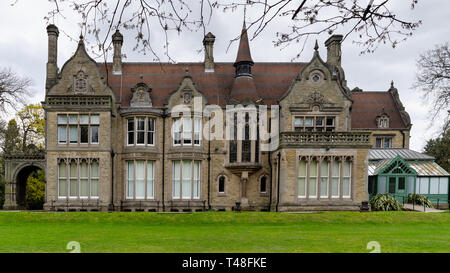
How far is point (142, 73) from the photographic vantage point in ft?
90.9

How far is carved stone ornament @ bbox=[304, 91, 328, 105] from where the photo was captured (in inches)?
981

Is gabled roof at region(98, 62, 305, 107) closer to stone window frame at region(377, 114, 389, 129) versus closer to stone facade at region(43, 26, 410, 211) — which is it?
stone facade at region(43, 26, 410, 211)

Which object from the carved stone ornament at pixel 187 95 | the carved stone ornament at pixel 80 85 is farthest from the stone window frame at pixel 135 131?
the carved stone ornament at pixel 80 85

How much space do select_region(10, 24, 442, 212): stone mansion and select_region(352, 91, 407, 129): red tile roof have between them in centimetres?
825

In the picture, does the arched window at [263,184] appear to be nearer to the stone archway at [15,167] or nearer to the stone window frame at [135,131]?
the stone window frame at [135,131]

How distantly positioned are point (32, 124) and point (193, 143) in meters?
24.1

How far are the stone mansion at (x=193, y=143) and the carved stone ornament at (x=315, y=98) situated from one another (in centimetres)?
7

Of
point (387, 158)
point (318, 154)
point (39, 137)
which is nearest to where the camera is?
point (318, 154)

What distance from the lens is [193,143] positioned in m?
25.3

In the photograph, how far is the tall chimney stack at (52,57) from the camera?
83.7ft

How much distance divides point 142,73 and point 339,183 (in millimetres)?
16014

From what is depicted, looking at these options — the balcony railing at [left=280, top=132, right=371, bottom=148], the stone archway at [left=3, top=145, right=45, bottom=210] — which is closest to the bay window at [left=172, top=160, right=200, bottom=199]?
the balcony railing at [left=280, top=132, right=371, bottom=148]
